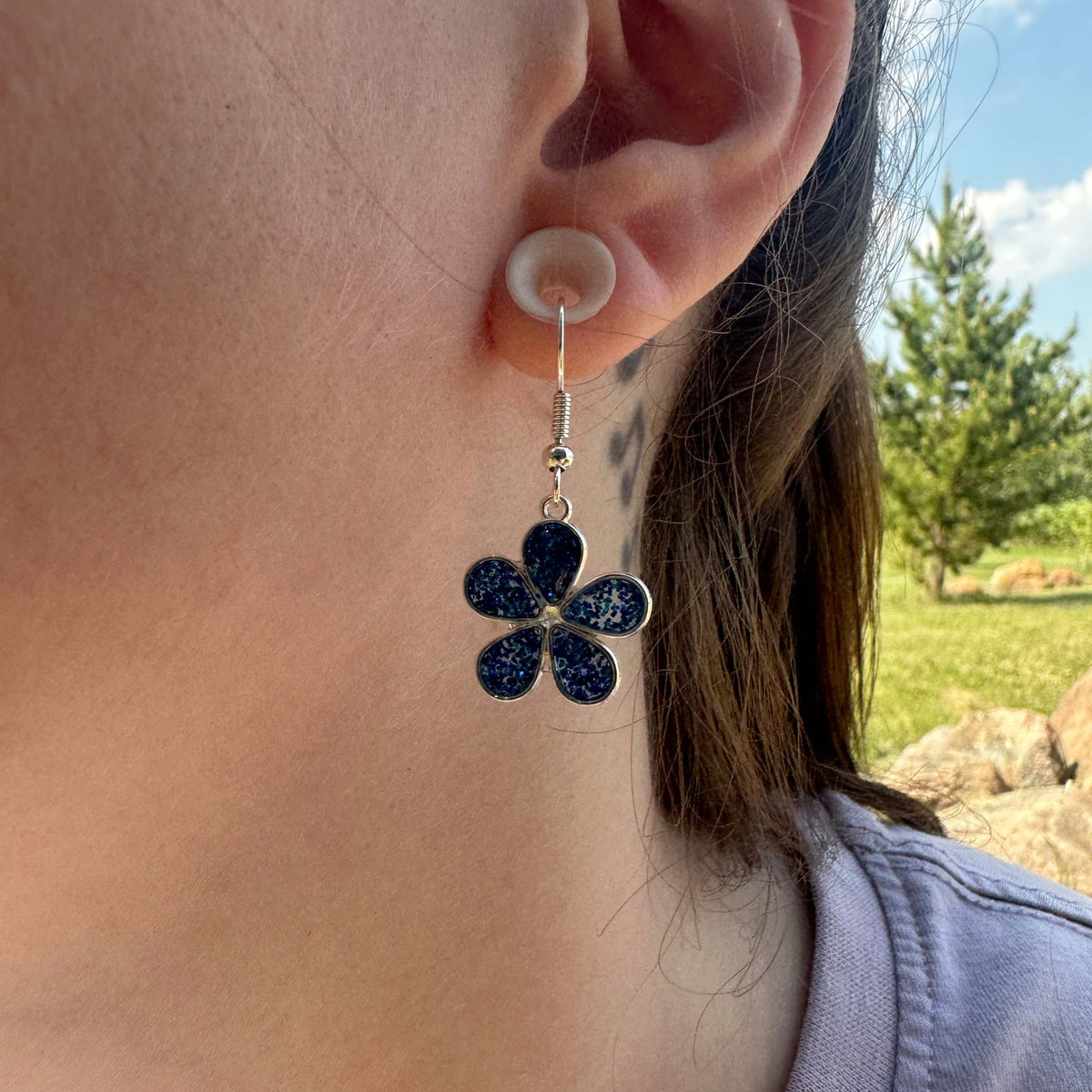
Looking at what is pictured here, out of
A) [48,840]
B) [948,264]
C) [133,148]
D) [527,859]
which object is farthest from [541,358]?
[948,264]

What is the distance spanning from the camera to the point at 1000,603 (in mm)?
2453

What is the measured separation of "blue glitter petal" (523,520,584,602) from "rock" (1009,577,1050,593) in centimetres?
180

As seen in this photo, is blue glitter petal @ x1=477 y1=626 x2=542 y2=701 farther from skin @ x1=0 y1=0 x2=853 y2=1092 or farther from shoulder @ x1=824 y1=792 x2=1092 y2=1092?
shoulder @ x1=824 y1=792 x2=1092 y2=1092

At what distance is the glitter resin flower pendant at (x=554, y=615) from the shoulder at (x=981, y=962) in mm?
655

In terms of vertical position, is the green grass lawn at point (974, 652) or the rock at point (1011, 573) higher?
the rock at point (1011, 573)

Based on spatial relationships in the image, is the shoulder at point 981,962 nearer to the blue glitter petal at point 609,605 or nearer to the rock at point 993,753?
the blue glitter petal at point 609,605

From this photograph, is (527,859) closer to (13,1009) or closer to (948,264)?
(13,1009)

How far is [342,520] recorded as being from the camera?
2.94 ft

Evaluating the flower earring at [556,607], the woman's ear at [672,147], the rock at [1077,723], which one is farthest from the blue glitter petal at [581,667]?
the rock at [1077,723]

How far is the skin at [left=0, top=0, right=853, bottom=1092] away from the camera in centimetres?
75

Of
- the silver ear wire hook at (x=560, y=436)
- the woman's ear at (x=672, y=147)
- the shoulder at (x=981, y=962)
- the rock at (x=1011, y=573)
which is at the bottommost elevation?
the shoulder at (x=981, y=962)

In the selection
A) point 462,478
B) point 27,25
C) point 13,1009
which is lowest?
point 13,1009

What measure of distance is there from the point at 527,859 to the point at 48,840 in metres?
0.52

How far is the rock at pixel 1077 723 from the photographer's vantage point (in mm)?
2211
